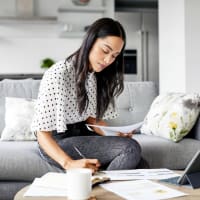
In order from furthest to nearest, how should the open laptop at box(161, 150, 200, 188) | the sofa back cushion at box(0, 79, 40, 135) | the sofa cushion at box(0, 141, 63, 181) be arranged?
the sofa back cushion at box(0, 79, 40, 135) < the sofa cushion at box(0, 141, 63, 181) < the open laptop at box(161, 150, 200, 188)

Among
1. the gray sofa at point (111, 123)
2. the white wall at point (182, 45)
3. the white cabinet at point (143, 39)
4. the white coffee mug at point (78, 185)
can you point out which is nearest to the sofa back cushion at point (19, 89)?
the gray sofa at point (111, 123)

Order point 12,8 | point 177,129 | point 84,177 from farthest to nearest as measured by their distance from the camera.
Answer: point 12,8, point 177,129, point 84,177

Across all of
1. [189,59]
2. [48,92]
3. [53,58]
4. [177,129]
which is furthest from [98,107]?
[53,58]

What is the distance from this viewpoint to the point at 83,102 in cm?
183

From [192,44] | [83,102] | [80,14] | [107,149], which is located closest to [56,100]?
[83,102]

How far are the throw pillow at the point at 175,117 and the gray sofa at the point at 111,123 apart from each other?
57 millimetres

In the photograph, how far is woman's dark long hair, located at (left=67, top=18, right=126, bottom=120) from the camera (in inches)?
67.9

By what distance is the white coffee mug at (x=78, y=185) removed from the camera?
1.12 metres

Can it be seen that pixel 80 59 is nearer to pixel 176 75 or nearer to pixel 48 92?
pixel 48 92

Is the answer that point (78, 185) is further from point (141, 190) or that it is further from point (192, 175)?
point (192, 175)

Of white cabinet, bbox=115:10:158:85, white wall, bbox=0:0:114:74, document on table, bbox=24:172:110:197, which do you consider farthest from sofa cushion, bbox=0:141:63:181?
white cabinet, bbox=115:10:158:85

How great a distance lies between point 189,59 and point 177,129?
2.18 metres

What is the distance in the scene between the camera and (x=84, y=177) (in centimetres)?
113

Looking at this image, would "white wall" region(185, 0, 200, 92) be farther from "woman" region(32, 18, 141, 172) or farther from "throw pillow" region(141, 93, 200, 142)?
"woman" region(32, 18, 141, 172)
